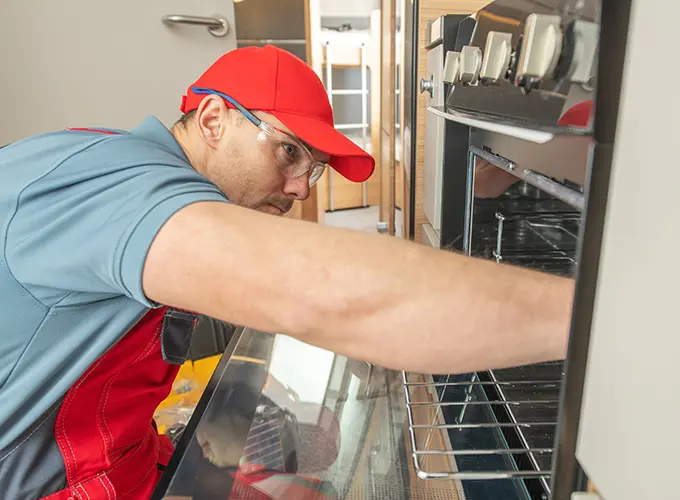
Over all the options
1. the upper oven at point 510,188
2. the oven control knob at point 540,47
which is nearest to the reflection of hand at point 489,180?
the upper oven at point 510,188

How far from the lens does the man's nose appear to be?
930 millimetres

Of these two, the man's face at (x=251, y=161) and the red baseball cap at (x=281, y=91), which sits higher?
the red baseball cap at (x=281, y=91)

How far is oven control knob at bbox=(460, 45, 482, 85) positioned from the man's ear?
16.5 inches

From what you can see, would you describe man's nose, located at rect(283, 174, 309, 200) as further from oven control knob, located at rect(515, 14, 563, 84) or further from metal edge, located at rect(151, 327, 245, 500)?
oven control knob, located at rect(515, 14, 563, 84)

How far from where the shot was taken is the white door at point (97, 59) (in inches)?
60.3

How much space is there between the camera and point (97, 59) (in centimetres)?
158

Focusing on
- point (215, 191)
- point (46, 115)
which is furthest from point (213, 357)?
point (215, 191)

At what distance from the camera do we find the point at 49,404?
2.28 ft

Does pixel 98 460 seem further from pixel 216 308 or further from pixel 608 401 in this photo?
pixel 608 401

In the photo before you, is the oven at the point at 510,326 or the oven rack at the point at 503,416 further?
the oven rack at the point at 503,416

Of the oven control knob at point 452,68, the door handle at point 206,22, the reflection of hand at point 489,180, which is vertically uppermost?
the door handle at point 206,22

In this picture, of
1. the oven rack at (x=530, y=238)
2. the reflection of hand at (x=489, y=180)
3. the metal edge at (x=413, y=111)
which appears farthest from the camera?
the metal edge at (x=413, y=111)

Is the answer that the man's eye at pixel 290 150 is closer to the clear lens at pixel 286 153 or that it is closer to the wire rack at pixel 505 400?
the clear lens at pixel 286 153

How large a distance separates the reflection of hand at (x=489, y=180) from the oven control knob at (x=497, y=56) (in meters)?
0.29
